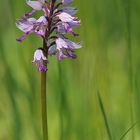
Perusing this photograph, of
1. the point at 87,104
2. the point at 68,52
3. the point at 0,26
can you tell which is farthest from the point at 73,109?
the point at 0,26

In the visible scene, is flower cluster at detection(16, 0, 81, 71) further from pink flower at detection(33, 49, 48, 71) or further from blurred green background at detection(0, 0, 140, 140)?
blurred green background at detection(0, 0, 140, 140)

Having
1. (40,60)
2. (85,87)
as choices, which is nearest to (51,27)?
(40,60)

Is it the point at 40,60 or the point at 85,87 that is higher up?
the point at 40,60

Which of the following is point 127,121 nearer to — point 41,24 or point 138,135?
point 138,135

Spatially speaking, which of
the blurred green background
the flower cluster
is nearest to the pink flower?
the flower cluster

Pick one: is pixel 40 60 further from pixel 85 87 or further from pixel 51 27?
pixel 85 87

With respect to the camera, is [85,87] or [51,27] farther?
[85,87]
